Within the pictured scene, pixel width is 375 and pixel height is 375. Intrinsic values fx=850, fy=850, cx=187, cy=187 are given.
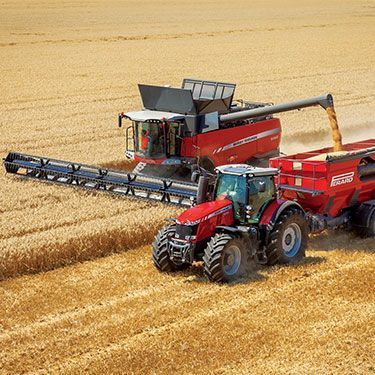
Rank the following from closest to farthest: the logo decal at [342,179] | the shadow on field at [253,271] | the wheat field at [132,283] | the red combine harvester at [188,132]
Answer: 1. the wheat field at [132,283]
2. the shadow on field at [253,271]
3. the logo decal at [342,179]
4. the red combine harvester at [188,132]

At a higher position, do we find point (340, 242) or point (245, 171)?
point (245, 171)

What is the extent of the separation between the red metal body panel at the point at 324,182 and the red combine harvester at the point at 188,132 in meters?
3.31

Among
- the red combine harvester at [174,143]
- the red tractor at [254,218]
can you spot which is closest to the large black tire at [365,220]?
the red tractor at [254,218]

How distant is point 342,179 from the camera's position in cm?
1445

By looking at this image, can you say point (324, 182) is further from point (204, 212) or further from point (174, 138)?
point (174, 138)

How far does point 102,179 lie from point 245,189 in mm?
5657

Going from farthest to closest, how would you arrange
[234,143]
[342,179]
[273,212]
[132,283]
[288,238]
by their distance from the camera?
[234,143] → [342,179] → [288,238] → [273,212] → [132,283]

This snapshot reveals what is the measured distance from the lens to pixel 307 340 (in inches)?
407

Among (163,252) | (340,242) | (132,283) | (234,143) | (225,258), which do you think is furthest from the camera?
(234,143)

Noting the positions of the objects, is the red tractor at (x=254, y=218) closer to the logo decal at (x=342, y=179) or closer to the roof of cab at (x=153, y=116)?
the logo decal at (x=342, y=179)

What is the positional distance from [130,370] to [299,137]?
14.7 meters

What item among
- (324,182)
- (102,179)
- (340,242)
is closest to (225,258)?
(324,182)

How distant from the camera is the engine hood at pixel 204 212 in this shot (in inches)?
488

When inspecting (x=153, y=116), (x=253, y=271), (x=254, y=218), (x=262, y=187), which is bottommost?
(x=253, y=271)
